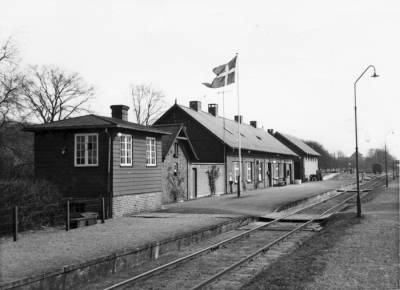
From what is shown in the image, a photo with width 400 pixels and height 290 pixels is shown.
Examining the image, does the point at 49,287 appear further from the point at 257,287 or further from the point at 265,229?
the point at 265,229

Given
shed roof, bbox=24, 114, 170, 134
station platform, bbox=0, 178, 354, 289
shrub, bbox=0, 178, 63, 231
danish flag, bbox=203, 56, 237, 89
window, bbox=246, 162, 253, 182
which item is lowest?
station platform, bbox=0, 178, 354, 289

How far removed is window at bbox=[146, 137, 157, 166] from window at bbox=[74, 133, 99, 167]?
332 centimetres

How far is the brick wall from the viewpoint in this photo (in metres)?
20.0

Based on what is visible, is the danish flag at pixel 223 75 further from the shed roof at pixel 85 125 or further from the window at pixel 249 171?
the window at pixel 249 171

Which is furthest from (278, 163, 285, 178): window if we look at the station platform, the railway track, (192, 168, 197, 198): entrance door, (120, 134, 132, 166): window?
Answer: the railway track

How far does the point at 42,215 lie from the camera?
1608 centimetres

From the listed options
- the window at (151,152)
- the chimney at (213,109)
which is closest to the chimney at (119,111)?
the window at (151,152)

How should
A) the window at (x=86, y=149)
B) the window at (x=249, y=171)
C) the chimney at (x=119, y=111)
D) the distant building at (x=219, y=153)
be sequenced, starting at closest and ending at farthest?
1. the window at (x=86, y=149)
2. the chimney at (x=119, y=111)
3. the distant building at (x=219, y=153)
4. the window at (x=249, y=171)

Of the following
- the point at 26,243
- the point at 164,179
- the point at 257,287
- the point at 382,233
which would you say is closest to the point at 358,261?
the point at 257,287

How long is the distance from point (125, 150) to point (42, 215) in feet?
18.6

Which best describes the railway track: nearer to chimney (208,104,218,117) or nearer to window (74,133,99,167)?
window (74,133,99,167)

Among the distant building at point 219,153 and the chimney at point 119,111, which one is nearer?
the chimney at point 119,111

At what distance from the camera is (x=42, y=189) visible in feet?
53.5

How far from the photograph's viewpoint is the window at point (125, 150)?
2059 cm
